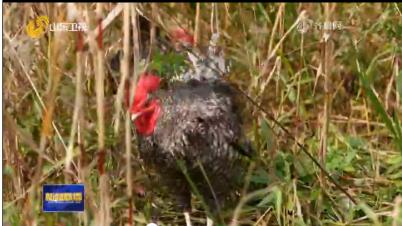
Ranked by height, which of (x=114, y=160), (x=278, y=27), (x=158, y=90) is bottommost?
(x=114, y=160)

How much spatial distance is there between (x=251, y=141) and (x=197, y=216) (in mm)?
156

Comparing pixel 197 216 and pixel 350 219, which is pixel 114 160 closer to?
pixel 197 216

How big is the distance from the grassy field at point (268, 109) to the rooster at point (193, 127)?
1.0 inches

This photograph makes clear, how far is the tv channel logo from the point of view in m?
1.38

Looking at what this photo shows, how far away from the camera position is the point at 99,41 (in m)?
1.08

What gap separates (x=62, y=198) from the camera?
140 cm

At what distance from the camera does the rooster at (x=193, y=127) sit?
4.61 feet

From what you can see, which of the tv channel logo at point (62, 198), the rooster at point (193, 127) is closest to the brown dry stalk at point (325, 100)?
the rooster at point (193, 127)

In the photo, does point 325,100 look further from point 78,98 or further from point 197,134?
point 78,98


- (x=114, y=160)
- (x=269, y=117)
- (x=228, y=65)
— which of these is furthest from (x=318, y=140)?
(x=114, y=160)

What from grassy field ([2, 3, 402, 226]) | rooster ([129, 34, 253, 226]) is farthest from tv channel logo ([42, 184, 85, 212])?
rooster ([129, 34, 253, 226])

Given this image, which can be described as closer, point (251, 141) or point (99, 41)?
point (99, 41)

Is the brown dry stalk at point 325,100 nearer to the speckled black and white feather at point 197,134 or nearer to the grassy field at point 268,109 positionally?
the grassy field at point 268,109

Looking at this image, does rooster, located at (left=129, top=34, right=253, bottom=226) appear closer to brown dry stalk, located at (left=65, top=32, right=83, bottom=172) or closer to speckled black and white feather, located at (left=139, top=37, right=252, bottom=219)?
speckled black and white feather, located at (left=139, top=37, right=252, bottom=219)
